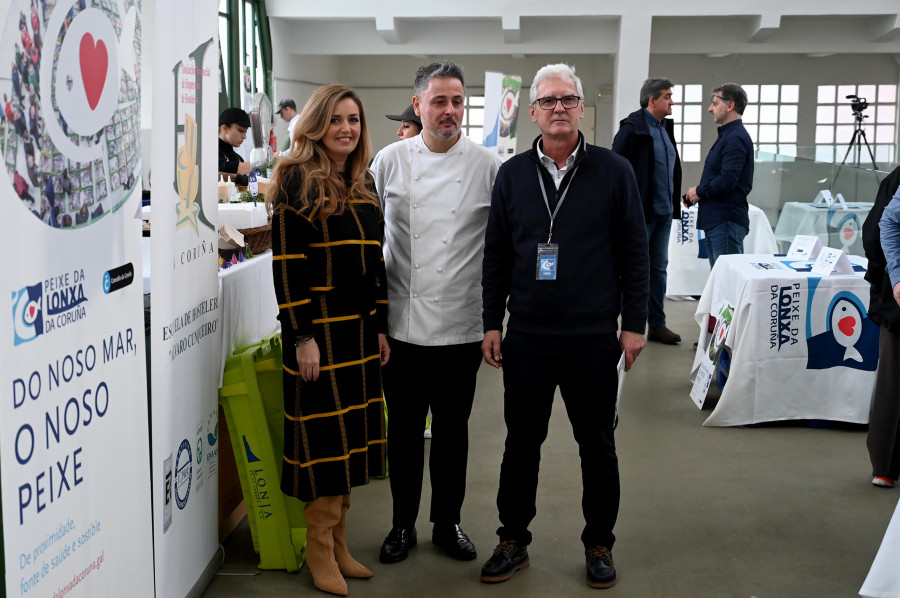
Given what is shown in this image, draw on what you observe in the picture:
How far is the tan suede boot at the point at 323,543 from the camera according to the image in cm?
267

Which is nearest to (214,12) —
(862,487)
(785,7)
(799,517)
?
(799,517)

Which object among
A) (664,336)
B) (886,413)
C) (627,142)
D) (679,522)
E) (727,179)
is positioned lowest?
(679,522)

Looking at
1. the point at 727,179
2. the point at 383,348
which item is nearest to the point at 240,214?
the point at 383,348

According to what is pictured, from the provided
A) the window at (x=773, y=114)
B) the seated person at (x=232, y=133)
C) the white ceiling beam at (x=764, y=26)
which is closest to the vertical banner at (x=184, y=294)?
the seated person at (x=232, y=133)

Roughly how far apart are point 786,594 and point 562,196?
138cm

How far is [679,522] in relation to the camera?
324 cm

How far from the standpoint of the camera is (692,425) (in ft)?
14.6

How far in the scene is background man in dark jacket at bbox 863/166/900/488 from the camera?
10.7 feet

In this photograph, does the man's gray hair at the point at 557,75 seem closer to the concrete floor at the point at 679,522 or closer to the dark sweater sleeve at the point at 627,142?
the concrete floor at the point at 679,522

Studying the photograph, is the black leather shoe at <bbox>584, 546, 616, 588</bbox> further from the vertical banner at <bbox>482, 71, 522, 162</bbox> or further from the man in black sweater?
the vertical banner at <bbox>482, 71, 522, 162</bbox>

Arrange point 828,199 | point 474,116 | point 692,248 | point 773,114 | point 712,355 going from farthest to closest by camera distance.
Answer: point 474,116
point 773,114
point 692,248
point 828,199
point 712,355

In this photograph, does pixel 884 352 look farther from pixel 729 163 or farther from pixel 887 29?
pixel 887 29

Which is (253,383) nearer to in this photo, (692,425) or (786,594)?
(786,594)

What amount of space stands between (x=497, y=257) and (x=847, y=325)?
95.4 inches
